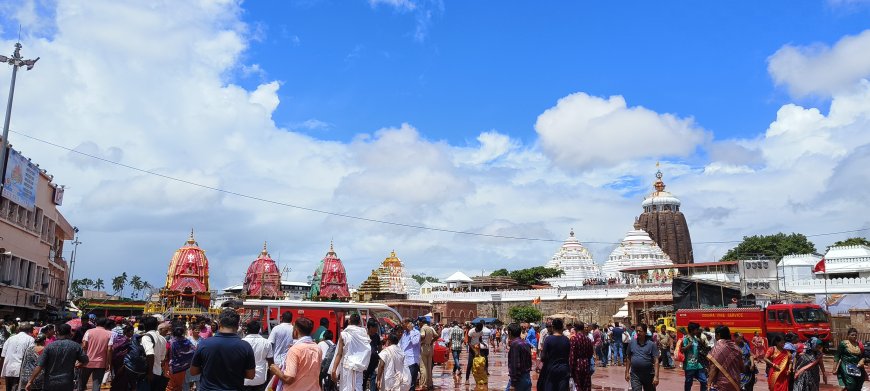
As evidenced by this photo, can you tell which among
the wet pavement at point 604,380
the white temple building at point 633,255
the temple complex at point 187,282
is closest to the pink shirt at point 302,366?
the wet pavement at point 604,380

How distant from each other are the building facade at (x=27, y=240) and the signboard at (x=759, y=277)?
3522 centimetres

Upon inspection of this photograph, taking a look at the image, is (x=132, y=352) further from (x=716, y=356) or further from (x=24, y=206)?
(x=24, y=206)

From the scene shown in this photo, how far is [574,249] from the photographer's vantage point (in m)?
70.1

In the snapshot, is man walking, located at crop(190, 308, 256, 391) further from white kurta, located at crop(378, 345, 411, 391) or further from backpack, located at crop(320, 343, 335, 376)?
backpack, located at crop(320, 343, 335, 376)

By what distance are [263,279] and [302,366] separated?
181ft

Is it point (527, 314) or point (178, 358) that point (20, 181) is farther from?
point (527, 314)

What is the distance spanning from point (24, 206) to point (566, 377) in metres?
27.6

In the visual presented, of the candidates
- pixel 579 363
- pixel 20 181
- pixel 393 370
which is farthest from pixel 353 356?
pixel 20 181

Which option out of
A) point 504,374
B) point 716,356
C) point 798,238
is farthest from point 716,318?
point 798,238

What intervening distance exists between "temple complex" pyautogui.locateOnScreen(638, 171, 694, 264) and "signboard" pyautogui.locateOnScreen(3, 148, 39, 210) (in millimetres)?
59201

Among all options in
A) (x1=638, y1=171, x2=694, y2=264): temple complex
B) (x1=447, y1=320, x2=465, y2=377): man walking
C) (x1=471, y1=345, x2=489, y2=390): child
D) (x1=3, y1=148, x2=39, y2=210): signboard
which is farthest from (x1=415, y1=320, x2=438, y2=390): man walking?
(x1=638, y1=171, x2=694, y2=264): temple complex

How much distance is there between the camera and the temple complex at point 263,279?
58.9 meters

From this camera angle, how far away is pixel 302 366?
20.5 feet

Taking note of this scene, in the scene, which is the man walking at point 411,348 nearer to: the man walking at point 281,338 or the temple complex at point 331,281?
the man walking at point 281,338
